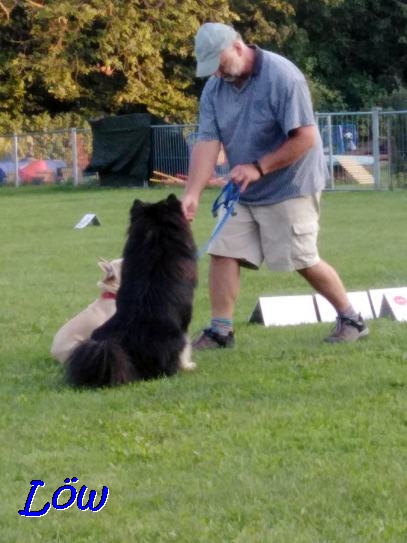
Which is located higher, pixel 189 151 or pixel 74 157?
pixel 189 151

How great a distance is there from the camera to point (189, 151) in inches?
1242

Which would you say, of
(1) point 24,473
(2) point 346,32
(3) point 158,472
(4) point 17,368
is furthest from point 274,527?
(2) point 346,32

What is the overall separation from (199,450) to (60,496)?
0.79 meters

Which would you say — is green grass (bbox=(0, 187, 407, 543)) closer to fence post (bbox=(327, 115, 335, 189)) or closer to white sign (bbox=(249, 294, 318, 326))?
white sign (bbox=(249, 294, 318, 326))

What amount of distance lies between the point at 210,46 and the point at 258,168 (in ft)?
2.51

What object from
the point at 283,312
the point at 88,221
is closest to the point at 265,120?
the point at 283,312

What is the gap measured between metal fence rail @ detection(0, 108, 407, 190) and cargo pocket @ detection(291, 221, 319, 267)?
1643 centimetres

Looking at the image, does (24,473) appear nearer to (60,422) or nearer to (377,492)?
(60,422)

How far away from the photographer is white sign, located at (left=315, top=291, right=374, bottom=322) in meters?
8.69

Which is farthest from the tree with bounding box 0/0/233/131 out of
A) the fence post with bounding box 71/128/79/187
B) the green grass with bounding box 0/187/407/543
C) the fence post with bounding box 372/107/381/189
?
the green grass with bounding box 0/187/407/543

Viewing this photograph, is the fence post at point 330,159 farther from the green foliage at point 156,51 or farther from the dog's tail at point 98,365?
the dog's tail at point 98,365

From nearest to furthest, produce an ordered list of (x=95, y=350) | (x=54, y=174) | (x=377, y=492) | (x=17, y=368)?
(x=377, y=492)
(x=95, y=350)
(x=17, y=368)
(x=54, y=174)

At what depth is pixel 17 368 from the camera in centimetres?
730

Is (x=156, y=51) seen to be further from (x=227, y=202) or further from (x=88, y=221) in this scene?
(x=227, y=202)
